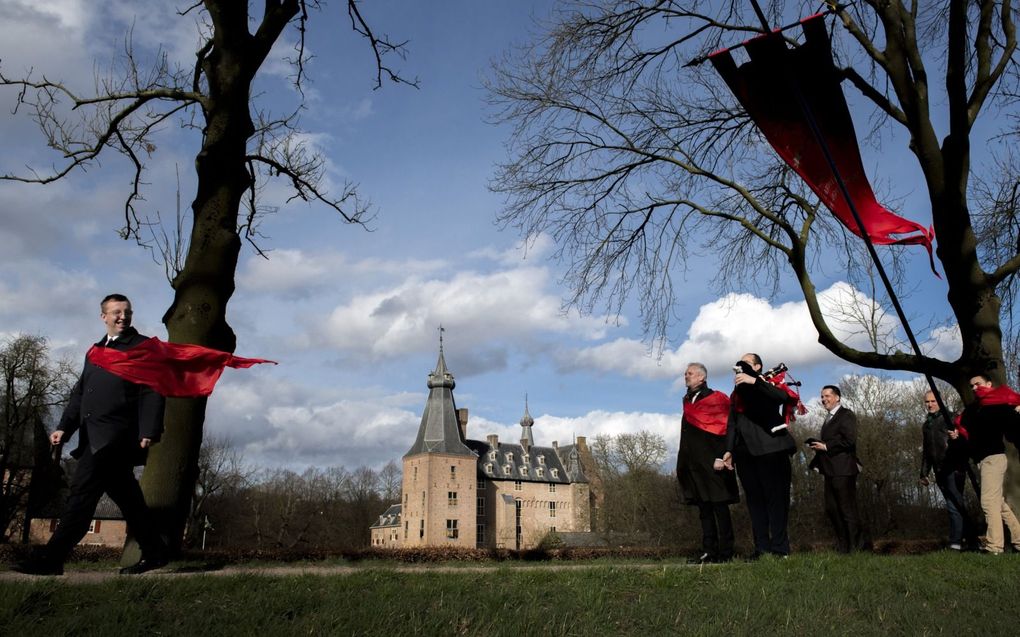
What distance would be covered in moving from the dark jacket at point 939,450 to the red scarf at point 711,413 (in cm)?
373

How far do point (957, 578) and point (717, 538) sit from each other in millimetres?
2772

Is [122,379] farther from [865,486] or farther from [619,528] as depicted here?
[619,528]

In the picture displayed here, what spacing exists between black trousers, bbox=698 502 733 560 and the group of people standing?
0.01m

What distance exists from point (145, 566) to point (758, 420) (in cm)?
645

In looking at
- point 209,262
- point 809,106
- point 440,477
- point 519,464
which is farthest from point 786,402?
point 519,464

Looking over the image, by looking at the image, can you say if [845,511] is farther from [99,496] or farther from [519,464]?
[519,464]

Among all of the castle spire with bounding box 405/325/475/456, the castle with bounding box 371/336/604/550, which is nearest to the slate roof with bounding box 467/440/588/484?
the castle with bounding box 371/336/604/550

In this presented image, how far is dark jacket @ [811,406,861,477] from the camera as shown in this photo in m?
10.1

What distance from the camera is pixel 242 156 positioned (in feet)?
26.8

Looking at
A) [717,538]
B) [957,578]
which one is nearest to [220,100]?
[717,538]

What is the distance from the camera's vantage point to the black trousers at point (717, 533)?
30.0ft

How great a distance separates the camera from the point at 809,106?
892 cm

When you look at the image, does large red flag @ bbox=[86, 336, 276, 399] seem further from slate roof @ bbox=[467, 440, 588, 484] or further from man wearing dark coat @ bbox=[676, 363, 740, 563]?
slate roof @ bbox=[467, 440, 588, 484]

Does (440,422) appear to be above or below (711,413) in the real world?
above
